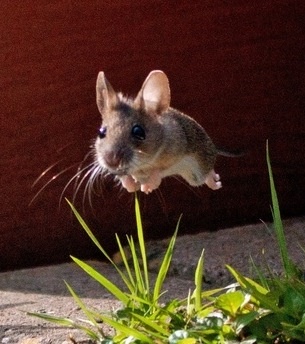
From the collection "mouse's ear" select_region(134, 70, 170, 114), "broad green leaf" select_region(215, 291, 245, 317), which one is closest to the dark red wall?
"mouse's ear" select_region(134, 70, 170, 114)

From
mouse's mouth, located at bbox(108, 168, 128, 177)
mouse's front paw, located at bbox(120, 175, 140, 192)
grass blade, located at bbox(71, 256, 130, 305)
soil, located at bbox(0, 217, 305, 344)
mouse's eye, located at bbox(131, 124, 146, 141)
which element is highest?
mouse's eye, located at bbox(131, 124, 146, 141)

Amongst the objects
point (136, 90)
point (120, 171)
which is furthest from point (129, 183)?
point (136, 90)

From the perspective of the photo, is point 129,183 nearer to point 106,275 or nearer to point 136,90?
point 106,275

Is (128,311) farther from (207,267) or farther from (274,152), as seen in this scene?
(274,152)

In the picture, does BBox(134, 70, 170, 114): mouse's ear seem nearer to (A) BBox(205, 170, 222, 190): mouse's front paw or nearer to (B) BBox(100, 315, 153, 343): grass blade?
(A) BBox(205, 170, 222, 190): mouse's front paw

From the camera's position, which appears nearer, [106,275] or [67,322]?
[67,322]
